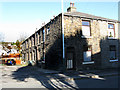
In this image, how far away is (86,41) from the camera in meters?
16.2

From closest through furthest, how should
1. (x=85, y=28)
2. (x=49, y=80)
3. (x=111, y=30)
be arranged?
(x=49, y=80), (x=85, y=28), (x=111, y=30)

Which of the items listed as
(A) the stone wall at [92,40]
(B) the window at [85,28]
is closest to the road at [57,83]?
(A) the stone wall at [92,40]

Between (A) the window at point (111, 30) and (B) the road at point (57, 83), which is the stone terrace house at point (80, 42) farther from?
(B) the road at point (57, 83)

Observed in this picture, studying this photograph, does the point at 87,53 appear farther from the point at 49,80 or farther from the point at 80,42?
the point at 49,80

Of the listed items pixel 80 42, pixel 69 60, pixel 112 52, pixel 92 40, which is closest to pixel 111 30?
pixel 112 52

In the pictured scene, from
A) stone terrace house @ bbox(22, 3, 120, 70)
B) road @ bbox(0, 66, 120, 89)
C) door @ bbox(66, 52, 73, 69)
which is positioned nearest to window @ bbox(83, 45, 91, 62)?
stone terrace house @ bbox(22, 3, 120, 70)

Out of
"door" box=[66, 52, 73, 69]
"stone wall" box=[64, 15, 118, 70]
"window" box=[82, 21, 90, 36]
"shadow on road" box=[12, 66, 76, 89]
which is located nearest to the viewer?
"shadow on road" box=[12, 66, 76, 89]

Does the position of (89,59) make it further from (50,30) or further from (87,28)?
(50,30)

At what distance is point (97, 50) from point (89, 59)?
64.3 inches

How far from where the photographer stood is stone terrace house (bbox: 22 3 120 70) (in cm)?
1516

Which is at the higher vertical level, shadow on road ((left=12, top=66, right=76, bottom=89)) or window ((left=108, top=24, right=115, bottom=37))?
window ((left=108, top=24, right=115, bottom=37))

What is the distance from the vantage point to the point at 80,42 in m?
15.8

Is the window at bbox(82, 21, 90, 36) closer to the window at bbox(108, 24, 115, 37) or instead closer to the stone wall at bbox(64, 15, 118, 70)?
the stone wall at bbox(64, 15, 118, 70)

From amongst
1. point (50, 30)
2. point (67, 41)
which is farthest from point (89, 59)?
point (50, 30)
